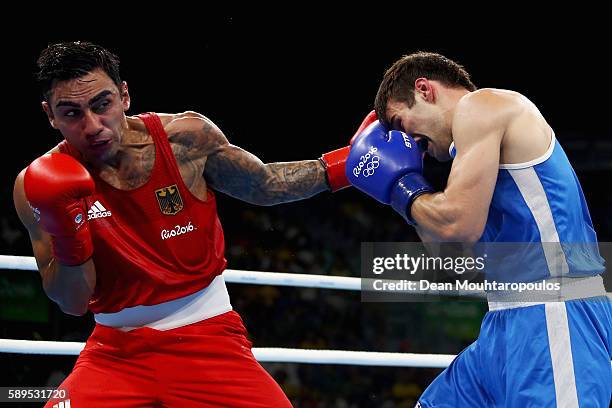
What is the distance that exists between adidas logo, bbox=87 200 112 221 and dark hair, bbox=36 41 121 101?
1.22 feet

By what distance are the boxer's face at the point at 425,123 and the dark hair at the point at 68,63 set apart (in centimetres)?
93

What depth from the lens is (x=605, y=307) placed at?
7.54ft

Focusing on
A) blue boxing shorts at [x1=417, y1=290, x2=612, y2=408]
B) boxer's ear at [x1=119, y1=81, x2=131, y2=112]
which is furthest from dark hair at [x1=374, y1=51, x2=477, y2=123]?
boxer's ear at [x1=119, y1=81, x2=131, y2=112]

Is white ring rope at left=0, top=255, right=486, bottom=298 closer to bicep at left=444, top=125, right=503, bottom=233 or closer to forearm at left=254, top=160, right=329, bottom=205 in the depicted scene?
forearm at left=254, top=160, right=329, bottom=205

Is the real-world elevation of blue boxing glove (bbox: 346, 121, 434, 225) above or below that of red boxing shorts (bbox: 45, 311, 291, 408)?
above

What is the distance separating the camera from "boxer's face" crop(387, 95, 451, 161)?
2.53 m

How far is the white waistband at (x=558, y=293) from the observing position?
2.23m

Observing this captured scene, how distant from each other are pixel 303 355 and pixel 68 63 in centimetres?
141

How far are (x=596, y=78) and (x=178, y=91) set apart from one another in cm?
503

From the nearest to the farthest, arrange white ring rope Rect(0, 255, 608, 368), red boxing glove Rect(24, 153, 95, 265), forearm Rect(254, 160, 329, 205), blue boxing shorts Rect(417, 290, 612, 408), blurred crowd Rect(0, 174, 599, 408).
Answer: blue boxing shorts Rect(417, 290, 612, 408), red boxing glove Rect(24, 153, 95, 265), forearm Rect(254, 160, 329, 205), white ring rope Rect(0, 255, 608, 368), blurred crowd Rect(0, 174, 599, 408)

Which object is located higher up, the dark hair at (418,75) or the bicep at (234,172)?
the dark hair at (418,75)

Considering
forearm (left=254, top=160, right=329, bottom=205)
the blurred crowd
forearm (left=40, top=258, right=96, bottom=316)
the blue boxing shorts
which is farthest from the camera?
the blurred crowd

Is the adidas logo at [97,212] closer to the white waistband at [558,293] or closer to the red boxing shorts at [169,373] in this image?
the red boxing shorts at [169,373]

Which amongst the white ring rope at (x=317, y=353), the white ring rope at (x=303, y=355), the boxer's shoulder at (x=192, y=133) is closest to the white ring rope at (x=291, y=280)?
the white ring rope at (x=317, y=353)
